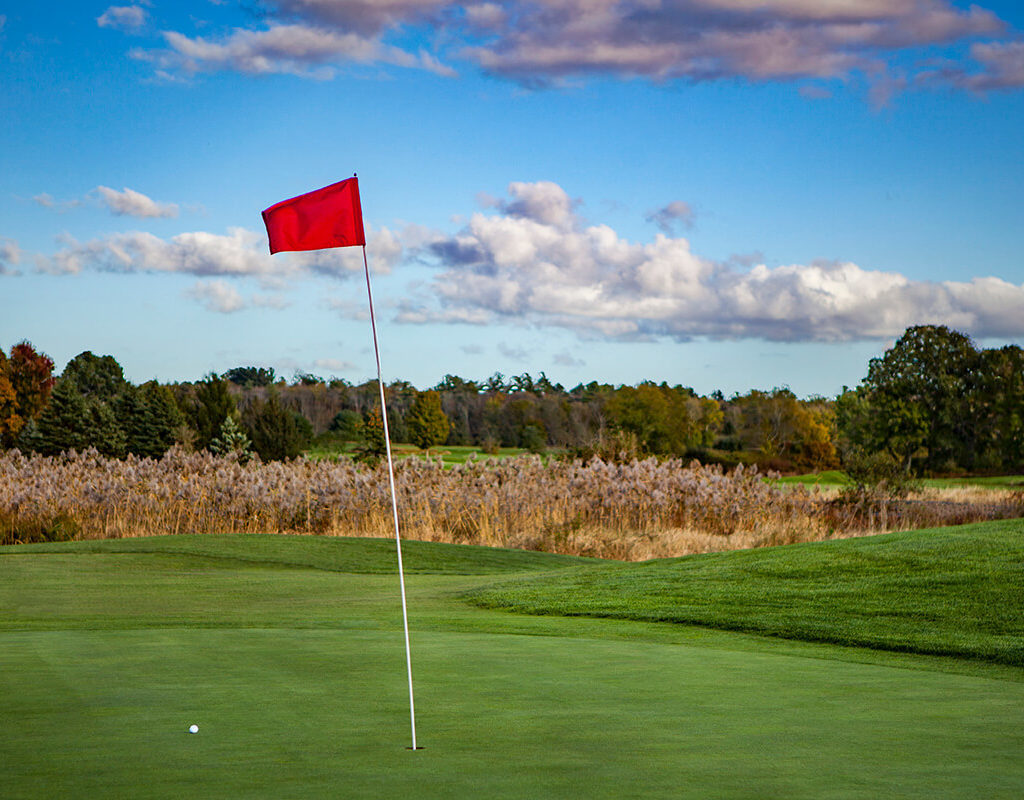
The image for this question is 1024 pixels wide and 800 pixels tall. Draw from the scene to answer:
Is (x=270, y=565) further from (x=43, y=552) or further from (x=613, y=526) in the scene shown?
(x=613, y=526)

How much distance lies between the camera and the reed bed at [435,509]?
1873 cm

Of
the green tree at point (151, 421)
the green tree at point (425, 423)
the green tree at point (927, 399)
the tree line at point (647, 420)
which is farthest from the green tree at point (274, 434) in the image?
the green tree at point (425, 423)

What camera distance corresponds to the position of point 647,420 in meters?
53.0

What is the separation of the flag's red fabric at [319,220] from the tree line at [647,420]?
17877 mm

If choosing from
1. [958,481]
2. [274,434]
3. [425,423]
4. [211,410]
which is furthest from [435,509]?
[425,423]

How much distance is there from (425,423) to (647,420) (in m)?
14.6

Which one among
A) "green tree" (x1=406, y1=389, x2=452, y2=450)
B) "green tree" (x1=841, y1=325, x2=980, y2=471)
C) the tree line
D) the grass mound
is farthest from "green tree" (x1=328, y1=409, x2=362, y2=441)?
the grass mound

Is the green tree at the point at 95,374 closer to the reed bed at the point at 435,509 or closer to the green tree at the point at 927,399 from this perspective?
the green tree at the point at 927,399

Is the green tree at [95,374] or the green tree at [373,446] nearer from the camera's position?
the green tree at [373,446]

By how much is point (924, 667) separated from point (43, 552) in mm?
12832

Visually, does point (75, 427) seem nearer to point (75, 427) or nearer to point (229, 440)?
point (75, 427)

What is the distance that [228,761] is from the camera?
4047mm

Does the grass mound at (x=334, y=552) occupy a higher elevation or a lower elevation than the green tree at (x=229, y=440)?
lower

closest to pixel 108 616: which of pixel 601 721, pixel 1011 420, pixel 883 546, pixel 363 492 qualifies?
pixel 601 721
